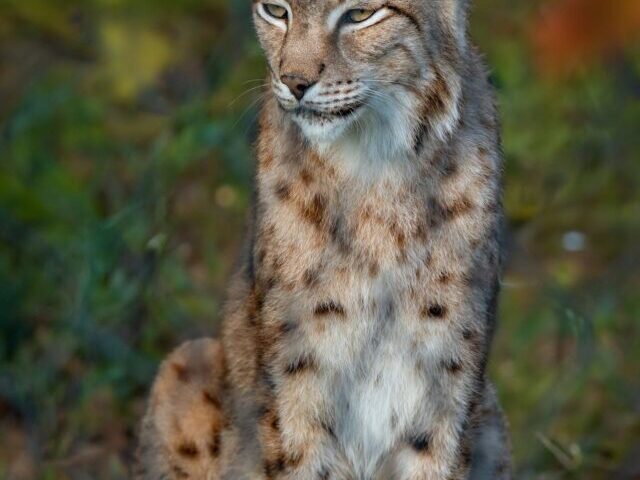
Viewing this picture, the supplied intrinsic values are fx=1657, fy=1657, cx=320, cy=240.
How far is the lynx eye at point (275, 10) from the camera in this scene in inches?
180

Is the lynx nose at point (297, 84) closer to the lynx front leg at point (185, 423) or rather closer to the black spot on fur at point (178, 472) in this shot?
the lynx front leg at point (185, 423)

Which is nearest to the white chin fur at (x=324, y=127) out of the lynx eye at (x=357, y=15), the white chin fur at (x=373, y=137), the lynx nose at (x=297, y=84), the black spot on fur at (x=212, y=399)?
the white chin fur at (x=373, y=137)

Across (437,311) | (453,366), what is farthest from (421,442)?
(437,311)

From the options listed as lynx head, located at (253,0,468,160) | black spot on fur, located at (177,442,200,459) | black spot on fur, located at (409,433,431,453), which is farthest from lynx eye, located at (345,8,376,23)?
black spot on fur, located at (177,442,200,459)

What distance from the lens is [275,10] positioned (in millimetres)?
4605

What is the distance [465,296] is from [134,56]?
3496 mm

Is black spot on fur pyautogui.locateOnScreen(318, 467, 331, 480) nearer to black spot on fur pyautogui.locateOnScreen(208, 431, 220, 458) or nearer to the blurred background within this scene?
black spot on fur pyautogui.locateOnScreen(208, 431, 220, 458)

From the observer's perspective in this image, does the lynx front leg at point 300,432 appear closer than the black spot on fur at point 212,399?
Yes

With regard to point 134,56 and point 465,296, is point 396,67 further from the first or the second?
point 134,56

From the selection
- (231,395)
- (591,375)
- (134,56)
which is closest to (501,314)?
(591,375)

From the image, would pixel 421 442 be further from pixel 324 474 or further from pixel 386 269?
pixel 386 269

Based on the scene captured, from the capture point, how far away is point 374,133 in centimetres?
465

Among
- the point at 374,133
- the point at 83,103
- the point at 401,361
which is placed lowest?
the point at 83,103

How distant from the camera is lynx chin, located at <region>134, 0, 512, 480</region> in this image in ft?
15.1
